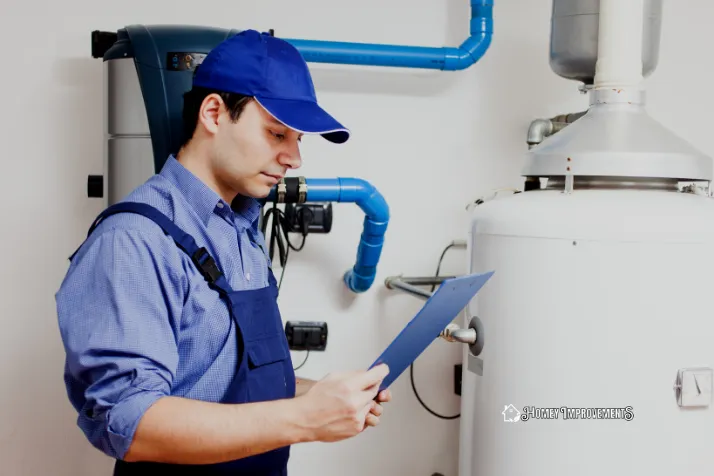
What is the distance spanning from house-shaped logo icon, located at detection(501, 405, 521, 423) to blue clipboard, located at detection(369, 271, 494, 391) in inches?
18.0

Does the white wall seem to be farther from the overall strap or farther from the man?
the overall strap

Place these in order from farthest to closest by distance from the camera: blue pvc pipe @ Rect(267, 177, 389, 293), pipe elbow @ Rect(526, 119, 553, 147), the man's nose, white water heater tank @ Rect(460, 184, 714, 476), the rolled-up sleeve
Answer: pipe elbow @ Rect(526, 119, 553, 147) → blue pvc pipe @ Rect(267, 177, 389, 293) → white water heater tank @ Rect(460, 184, 714, 476) → the man's nose → the rolled-up sleeve

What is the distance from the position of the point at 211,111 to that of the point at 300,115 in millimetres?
132

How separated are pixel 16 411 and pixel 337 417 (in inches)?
50.1

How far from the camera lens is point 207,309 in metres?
1.06

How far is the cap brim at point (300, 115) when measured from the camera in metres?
1.08

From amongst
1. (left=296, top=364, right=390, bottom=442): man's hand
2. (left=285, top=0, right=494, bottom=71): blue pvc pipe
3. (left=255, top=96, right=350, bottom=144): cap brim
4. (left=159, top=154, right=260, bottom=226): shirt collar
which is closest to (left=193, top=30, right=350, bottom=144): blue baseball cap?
(left=255, top=96, right=350, bottom=144): cap brim

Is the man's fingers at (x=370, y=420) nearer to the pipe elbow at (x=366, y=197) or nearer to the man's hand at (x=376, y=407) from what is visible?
the man's hand at (x=376, y=407)

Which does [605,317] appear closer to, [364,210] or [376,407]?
[376,407]

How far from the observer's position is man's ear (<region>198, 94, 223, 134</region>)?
1108mm

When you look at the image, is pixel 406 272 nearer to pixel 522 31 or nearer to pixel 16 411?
pixel 522 31

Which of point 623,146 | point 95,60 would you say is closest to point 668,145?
point 623,146

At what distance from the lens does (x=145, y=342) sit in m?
0.94

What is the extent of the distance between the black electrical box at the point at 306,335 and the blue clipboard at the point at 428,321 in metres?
A: 0.95
